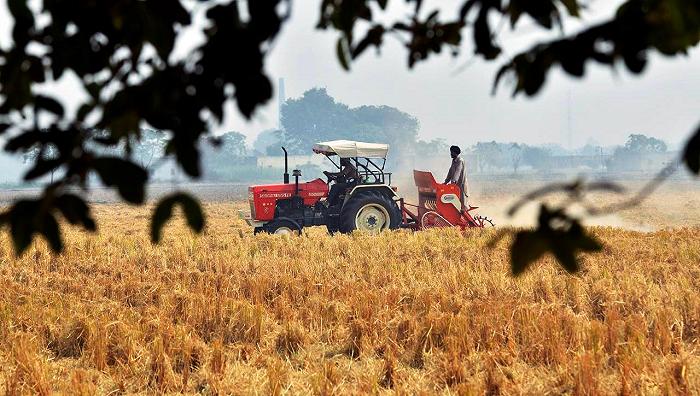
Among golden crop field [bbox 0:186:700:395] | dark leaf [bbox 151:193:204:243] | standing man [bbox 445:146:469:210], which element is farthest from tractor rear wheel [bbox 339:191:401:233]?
dark leaf [bbox 151:193:204:243]

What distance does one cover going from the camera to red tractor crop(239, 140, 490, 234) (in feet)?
45.2

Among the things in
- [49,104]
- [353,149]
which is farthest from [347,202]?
[49,104]

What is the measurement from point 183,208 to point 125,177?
0.51ft

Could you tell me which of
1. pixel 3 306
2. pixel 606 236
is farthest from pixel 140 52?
pixel 606 236

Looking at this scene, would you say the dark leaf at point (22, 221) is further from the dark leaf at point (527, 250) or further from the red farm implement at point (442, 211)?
the red farm implement at point (442, 211)

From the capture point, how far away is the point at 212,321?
6.66 m

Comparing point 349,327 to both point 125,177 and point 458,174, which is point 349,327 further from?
point 458,174

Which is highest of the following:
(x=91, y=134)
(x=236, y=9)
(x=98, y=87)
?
(x=236, y=9)

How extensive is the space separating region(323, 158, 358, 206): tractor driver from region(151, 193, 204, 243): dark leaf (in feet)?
39.7

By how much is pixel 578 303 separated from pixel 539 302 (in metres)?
0.37

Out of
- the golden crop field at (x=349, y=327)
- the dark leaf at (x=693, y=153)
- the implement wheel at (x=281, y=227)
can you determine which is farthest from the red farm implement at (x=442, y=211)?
the dark leaf at (x=693, y=153)

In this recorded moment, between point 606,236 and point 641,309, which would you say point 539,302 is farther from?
point 606,236

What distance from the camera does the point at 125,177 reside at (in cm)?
165

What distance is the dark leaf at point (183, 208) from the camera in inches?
68.4
